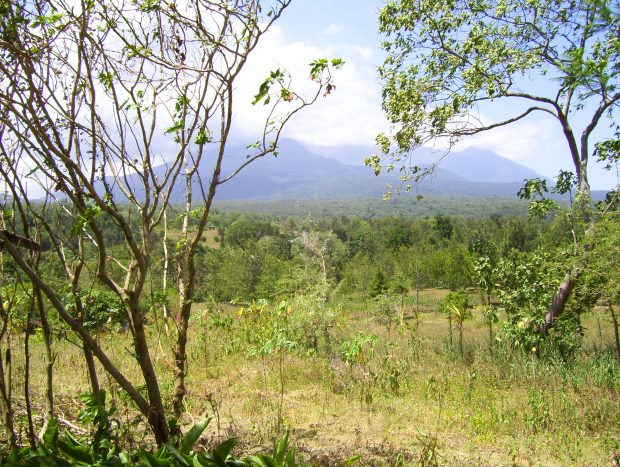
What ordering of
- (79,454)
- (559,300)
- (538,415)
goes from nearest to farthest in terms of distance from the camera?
(79,454) → (538,415) → (559,300)

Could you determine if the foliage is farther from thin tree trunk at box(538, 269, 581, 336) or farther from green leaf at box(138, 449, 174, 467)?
thin tree trunk at box(538, 269, 581, 336)

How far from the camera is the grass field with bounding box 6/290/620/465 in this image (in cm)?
390

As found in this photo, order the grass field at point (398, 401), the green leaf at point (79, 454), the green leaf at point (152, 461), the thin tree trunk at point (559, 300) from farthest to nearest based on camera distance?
1. the thin tree trunk at point (559, 300)
2. the grass field at point (398, 401)
3. the green leaf at point (79, 454)
4. the green leaf at point (152, 461)

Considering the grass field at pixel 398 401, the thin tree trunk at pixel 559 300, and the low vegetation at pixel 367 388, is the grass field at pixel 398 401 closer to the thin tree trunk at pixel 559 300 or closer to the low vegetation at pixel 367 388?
the low vegetation at pixel 367 388

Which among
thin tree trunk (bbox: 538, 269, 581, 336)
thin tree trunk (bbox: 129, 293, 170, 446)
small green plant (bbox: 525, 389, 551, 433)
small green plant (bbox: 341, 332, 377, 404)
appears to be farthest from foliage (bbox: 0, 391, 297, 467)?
thin tree trunk (bbox: 538, 269, 581, 336)

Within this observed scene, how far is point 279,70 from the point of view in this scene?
2.75 metres

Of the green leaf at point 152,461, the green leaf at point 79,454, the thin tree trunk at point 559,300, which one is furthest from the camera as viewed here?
the thin tree trunk at point 559,300

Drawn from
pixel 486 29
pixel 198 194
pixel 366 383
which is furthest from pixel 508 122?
pixel 198 194

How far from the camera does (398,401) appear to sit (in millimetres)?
5254

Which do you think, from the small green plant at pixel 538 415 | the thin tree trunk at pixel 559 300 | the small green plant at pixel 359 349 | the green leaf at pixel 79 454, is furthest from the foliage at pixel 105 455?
the thin tree trunk at pixel 559 300

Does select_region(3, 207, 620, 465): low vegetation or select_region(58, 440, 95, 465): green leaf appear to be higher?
select_region(58, 440, 95, 465): green leaf

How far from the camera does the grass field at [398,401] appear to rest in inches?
153

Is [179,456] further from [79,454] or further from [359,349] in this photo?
[359,349]

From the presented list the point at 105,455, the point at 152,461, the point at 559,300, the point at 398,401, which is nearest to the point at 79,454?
the point at 105,455
